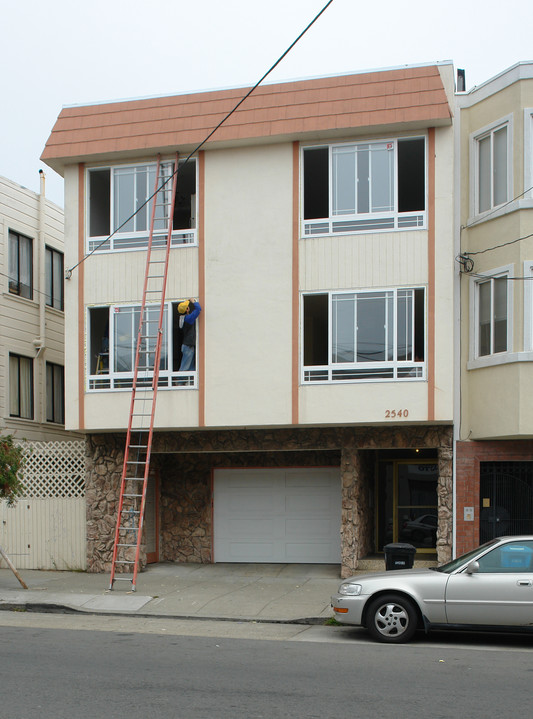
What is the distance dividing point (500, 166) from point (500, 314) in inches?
107

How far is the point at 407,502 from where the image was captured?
1873 centimetres

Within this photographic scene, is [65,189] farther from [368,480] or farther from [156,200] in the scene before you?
[368,480]

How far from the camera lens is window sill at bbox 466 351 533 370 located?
14.9 m

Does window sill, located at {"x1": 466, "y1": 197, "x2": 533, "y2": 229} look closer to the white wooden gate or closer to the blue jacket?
the blue jacket

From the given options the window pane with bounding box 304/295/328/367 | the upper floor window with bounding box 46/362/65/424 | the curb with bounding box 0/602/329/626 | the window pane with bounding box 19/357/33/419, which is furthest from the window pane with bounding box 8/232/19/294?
the curb with bounding box 0/602/329/626

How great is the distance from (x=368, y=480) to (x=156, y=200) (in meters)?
7.28

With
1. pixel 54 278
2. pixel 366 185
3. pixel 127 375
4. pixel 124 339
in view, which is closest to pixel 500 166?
pixel 366 185

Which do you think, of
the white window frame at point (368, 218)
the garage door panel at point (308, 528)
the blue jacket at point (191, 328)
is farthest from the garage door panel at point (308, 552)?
the white window frame at point (368, 218)

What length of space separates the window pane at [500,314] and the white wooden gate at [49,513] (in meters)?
8.79

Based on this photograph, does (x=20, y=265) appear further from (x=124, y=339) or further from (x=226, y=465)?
(x=226, y=465)

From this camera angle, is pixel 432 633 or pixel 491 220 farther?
pixel 491 220

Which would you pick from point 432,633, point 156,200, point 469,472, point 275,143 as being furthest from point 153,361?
point 432,633

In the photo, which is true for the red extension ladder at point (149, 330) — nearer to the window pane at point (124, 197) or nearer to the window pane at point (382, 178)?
the window pane at point (124, 197)

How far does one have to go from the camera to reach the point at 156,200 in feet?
56.5
